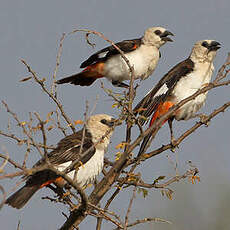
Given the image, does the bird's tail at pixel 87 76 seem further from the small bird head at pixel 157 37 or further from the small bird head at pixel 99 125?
the small bird head at pixel 99 125

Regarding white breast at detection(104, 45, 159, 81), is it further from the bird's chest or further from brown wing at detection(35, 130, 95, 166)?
brown wing at detection(35, 130, 95, 166)

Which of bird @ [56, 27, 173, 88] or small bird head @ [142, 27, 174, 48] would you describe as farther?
small bird head @ [142, 27, 174, 48]

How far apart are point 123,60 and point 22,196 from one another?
2.71 m

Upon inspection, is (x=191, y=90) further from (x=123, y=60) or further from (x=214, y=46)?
(x=123, y=60)

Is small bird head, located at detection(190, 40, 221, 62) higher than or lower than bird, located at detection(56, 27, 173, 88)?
higher

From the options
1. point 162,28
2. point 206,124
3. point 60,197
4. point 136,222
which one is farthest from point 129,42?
point 136,222

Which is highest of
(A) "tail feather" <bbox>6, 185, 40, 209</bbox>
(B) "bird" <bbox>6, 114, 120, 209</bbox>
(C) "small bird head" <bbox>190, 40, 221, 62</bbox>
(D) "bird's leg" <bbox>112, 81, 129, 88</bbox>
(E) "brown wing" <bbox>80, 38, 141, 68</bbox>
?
(C) "small bird head" <bbox>190, 40, 221, 62</bbox>

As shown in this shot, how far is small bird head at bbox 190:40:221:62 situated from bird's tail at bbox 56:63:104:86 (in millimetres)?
1339

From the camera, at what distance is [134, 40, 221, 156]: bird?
6426mm

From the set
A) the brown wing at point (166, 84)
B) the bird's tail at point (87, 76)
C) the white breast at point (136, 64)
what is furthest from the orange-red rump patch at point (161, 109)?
the bird's tail at point (87, 76)

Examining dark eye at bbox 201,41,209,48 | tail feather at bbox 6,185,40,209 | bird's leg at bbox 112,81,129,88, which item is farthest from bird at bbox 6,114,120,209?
dark eye at bbox 201,41,209,48

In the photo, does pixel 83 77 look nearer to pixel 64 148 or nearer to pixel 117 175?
pixel 64 148

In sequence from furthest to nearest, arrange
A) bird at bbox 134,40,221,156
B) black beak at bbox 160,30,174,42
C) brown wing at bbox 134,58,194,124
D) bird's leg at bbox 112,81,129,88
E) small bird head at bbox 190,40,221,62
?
bird's leg at bbox 112,81,129,88 < black beak at bbox 160,30,174,42 < small bird head at bbox 190,40,221,62 < bird at bbox 134,40,221,156 < brown wing at bbox 134,58,194,124

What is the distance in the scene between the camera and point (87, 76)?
7.52m
